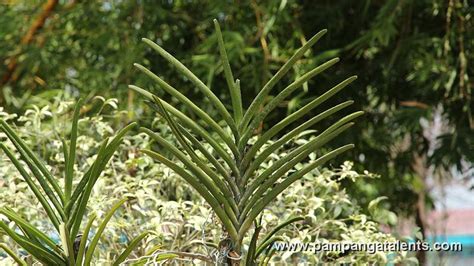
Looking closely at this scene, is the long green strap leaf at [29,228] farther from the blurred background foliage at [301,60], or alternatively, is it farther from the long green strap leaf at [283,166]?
the blurred background foliage at [301,60]

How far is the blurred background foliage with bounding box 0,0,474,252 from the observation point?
1735 mm

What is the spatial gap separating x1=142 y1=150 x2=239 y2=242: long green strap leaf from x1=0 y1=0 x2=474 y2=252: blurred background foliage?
3.37ft

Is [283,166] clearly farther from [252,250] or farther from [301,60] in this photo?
[301,60]

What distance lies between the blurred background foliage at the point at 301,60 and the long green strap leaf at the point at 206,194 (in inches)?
40.5

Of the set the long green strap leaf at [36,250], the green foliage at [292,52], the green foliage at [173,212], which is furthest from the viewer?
the green foliage at [292,52]

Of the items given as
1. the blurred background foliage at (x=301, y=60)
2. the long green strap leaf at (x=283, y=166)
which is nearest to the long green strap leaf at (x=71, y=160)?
the long green strap leaf at (x=283, y=166)

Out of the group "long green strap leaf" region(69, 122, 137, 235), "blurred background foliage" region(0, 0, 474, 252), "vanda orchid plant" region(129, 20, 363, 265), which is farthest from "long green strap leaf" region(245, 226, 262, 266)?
"blurred background foliage" region(0, 0, 474, 252)

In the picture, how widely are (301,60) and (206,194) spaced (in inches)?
48.2

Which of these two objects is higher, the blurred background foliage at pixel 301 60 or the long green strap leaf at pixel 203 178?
the blurred background foliage at pixel 301 60

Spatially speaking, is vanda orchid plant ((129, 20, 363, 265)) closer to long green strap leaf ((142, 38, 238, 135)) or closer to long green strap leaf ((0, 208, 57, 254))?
long green strap leaf ((142, 38, 238, 135))

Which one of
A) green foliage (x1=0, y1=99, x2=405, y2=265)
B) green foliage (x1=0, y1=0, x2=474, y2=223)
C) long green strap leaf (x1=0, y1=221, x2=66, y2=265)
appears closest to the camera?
long green strap leaf (x1=0, y1=221, x2=66, y2=265)

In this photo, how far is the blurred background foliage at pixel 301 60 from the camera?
1735 millimetres

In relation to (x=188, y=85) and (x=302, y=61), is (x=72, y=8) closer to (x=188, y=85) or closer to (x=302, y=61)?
(x=188, y=85)

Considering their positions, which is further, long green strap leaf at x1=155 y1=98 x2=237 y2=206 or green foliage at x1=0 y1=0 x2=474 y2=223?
green foliage at x1=0 y1=0 x2=474 y2=223
